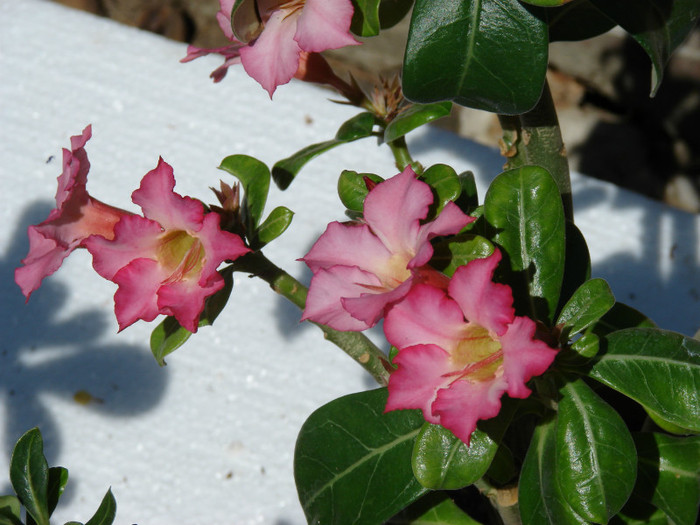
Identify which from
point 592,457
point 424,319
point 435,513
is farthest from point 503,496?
point 424,319

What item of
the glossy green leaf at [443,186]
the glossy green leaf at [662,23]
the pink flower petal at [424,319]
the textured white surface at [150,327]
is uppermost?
the glossy green leaf at [662,23]

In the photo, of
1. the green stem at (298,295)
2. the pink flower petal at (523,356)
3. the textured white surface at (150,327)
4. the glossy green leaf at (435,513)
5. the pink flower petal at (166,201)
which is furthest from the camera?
the textured white surface at (150,327)

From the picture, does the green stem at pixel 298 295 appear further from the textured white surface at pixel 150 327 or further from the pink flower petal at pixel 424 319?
the textured white surface at pixel 150 327

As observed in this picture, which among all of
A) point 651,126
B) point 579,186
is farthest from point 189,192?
point 651,126

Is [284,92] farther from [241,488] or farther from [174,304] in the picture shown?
[174,304]

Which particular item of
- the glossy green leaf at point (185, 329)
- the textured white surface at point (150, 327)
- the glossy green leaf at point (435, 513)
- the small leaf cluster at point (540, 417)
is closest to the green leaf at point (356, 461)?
the small leaf cluster at point (540, 417)

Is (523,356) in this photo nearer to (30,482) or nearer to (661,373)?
(661,373)
